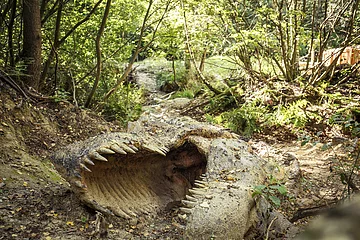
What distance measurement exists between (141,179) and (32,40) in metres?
2.78

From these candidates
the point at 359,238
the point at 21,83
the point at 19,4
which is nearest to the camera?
the point at 359,238

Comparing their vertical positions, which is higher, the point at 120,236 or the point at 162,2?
the point at 162,2

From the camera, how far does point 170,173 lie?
4.04 metres

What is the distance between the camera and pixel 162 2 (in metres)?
8.86

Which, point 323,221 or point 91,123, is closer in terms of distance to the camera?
point 323,221

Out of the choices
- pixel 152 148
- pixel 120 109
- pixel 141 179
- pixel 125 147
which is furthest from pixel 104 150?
pixel 120 109

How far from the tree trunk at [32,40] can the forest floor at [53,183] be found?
490 mm

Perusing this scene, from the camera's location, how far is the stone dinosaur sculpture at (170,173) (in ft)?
8.84

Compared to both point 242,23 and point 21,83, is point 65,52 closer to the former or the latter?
point 21,83

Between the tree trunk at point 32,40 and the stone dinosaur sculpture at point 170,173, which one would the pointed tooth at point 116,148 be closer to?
the stone dinosaur sculpture at point 170,173

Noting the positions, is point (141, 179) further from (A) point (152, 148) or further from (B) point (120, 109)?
(B) point (120, 109)

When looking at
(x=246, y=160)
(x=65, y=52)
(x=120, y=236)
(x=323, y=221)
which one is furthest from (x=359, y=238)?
(x=65, y=52)

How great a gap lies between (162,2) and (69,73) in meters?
3.06

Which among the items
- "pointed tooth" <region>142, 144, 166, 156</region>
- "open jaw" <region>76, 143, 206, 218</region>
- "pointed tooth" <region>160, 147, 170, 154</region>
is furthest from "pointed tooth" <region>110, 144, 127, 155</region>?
"pointed tooth" <region>160, 147, 170, 154</region>
